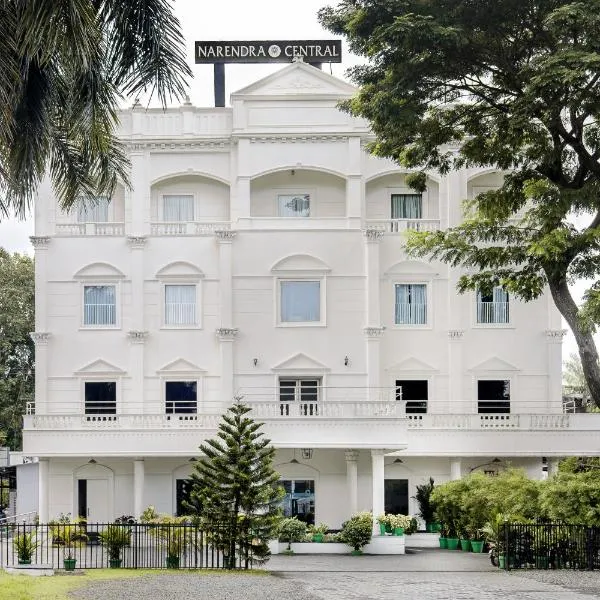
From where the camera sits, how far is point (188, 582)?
1019 inches

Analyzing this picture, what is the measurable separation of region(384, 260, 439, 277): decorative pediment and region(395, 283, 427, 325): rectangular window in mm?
431

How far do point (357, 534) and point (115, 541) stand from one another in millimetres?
8302

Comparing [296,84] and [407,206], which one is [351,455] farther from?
[296,84]

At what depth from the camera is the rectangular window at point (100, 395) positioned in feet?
139

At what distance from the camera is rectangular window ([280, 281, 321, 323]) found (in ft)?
140

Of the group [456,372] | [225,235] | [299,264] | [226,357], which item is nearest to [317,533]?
[226,357]

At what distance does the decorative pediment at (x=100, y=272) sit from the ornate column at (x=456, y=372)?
11.3 metres

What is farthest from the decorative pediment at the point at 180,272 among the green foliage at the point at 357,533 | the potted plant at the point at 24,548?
the potted plant at the point at 24,548

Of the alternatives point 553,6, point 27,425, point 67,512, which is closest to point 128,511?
point 67,512

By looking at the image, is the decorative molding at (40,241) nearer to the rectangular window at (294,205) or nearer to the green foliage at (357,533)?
the rectangular window at (294,205)

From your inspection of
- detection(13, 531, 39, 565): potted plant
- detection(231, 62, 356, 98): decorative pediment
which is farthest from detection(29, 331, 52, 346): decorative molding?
detection(13, 531, 39, 565): potted plant

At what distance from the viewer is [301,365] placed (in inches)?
1666

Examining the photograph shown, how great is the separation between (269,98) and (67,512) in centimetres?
1519

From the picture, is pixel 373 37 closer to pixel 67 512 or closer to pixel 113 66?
pixel 113 66
